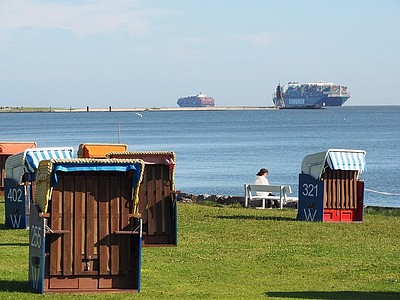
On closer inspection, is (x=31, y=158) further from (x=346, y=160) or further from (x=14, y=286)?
(x=14, y=286)

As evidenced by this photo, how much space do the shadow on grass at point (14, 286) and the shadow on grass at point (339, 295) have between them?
2.89 m

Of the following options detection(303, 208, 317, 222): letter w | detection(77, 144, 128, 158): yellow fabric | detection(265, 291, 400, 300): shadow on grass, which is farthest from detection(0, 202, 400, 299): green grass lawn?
detection(77, 144, 128, 158): yellow fabric

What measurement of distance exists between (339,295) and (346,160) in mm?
10274

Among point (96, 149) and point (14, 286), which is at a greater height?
point (96, 149)

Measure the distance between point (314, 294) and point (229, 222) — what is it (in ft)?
30.2

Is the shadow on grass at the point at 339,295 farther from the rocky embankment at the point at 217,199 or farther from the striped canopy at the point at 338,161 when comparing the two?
the rocky embankment at the point at 217,199

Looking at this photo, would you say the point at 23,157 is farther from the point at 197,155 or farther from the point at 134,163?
the point at 197,155

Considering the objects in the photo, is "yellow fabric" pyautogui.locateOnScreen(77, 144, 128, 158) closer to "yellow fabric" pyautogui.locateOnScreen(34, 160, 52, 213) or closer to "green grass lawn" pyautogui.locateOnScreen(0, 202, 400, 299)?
"green grass lawn" pyautogui.locateOnScreen(0, 202, 400, 299)

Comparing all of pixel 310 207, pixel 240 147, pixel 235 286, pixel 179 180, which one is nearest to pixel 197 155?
pixel 240 147

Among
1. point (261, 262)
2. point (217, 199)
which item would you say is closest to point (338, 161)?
point (261, 262)

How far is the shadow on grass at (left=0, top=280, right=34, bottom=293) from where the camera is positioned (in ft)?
43.0

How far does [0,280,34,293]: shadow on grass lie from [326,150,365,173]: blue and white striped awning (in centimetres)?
1054

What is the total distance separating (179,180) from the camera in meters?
50.3

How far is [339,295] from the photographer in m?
13.2
